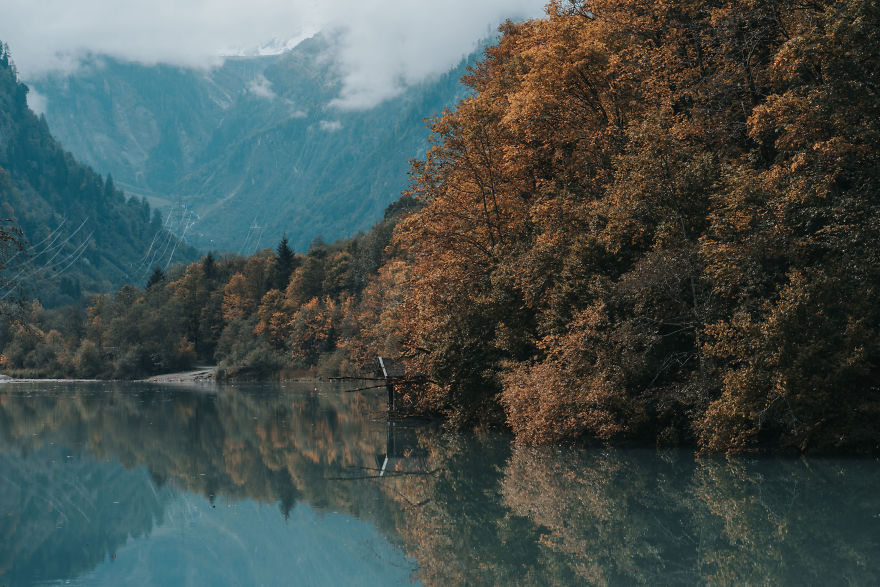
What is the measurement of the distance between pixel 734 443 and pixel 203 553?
527 inches

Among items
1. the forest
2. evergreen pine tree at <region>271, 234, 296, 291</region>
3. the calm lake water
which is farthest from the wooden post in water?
evergreen pine tree at <region>271, 234, 296, 291</region>

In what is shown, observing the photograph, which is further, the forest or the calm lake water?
the forest

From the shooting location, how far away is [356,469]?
22.3 meters

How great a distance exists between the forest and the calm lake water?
1787mm

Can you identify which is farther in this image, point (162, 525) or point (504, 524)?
point (162, 525)

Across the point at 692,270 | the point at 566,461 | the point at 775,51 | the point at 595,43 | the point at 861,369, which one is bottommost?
the point at 566,461

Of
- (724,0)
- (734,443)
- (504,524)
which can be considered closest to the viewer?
(504,524)

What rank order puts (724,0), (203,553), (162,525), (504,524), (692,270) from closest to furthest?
(203,553) → (504,524) → (162,525) → (692,270) → (724,0)

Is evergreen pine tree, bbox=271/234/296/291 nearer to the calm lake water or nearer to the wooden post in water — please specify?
the wooden post in water

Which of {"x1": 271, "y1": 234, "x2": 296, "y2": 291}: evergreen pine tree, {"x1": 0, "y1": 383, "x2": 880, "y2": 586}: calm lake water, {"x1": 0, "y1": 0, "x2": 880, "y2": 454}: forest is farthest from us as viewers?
{"x1": 271, "y1": 234, "x2": 296, "y2": 291}: evergreen pine tree

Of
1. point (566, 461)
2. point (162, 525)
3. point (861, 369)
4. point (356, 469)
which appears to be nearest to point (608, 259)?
point (566, 461)

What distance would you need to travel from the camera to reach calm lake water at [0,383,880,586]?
11.5 meters

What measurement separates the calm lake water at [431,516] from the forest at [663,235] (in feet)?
5.86

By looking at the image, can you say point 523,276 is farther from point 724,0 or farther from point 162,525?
point 162,525
